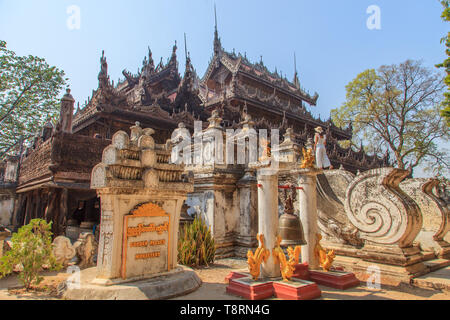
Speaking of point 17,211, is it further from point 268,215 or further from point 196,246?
point 268,215

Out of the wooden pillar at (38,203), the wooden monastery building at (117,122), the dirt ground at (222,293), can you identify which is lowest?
the dirt ground at (222,293)

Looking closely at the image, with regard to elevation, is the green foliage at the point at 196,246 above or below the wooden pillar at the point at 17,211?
below

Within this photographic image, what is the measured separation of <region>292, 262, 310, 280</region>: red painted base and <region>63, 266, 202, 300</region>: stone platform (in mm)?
1756

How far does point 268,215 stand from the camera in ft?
14.9

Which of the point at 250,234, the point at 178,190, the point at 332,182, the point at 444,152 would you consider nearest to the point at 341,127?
the point at 444,152

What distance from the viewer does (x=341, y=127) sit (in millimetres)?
29656

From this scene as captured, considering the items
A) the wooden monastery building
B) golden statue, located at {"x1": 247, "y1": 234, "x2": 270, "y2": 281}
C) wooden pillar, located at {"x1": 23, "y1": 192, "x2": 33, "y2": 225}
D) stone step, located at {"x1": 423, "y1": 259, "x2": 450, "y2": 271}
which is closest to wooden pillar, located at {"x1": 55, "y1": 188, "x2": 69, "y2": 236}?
the wooden monastery building

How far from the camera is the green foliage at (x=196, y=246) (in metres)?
6.47

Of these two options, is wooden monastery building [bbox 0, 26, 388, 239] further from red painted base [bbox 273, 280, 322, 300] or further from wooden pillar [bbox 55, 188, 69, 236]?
red painted base [bbox 273, 280, 322, 300]

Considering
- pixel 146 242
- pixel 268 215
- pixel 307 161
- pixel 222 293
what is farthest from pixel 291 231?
pixel 146 242

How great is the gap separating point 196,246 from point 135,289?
2762mm

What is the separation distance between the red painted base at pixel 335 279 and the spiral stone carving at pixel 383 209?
53.2 inches

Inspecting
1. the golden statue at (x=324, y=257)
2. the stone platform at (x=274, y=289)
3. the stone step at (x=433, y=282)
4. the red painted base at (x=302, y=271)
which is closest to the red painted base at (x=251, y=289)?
the stone platform at (x=274, y=289)

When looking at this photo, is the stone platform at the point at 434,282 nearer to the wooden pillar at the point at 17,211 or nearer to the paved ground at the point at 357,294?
the paved ground at the point at 357,294
